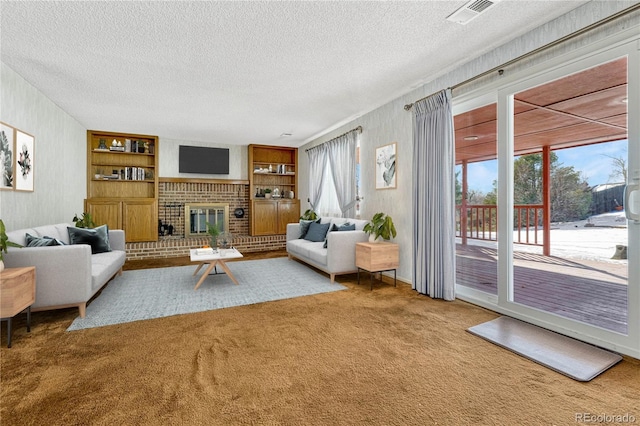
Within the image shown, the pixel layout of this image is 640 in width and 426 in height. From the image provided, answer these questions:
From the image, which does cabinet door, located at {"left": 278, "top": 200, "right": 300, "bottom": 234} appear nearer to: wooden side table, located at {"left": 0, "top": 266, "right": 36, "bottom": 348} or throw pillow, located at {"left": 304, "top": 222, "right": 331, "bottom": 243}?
throw pillow, located at {"left": 304, "top": 222, "right": 331, "bottom": 243}

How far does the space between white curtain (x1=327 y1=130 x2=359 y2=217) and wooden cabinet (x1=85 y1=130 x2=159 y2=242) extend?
3950 mm

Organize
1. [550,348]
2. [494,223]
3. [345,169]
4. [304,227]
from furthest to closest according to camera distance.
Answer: [304,227]
[345,169]
[494,223]
[550,348]

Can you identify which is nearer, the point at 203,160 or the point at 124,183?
the point at 124,183

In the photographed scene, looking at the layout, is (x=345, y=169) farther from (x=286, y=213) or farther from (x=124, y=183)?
(x=124, y=183)

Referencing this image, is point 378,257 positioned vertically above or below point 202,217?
below

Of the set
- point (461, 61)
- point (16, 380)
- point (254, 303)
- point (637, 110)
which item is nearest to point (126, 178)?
point (254, 303)

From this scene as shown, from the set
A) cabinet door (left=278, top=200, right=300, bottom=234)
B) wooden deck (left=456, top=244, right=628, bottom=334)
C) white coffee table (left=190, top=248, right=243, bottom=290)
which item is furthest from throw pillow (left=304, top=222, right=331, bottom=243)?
wooden deck (left=456, top=244, right=628, bottom=334)

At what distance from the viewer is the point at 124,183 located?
661 centimetres

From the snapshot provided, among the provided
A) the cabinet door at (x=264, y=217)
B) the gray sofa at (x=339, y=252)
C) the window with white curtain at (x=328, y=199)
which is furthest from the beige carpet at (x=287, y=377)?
the cabinet door at (x=264, y=217)

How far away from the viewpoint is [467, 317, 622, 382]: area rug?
1965 millimetres

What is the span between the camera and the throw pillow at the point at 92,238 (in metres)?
3.84

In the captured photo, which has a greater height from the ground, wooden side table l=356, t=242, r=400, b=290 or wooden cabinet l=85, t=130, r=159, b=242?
wooden cabinet l=85, t=130, r=159, b=242

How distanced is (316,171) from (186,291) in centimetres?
387

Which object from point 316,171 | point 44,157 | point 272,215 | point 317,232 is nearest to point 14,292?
point 44,157
